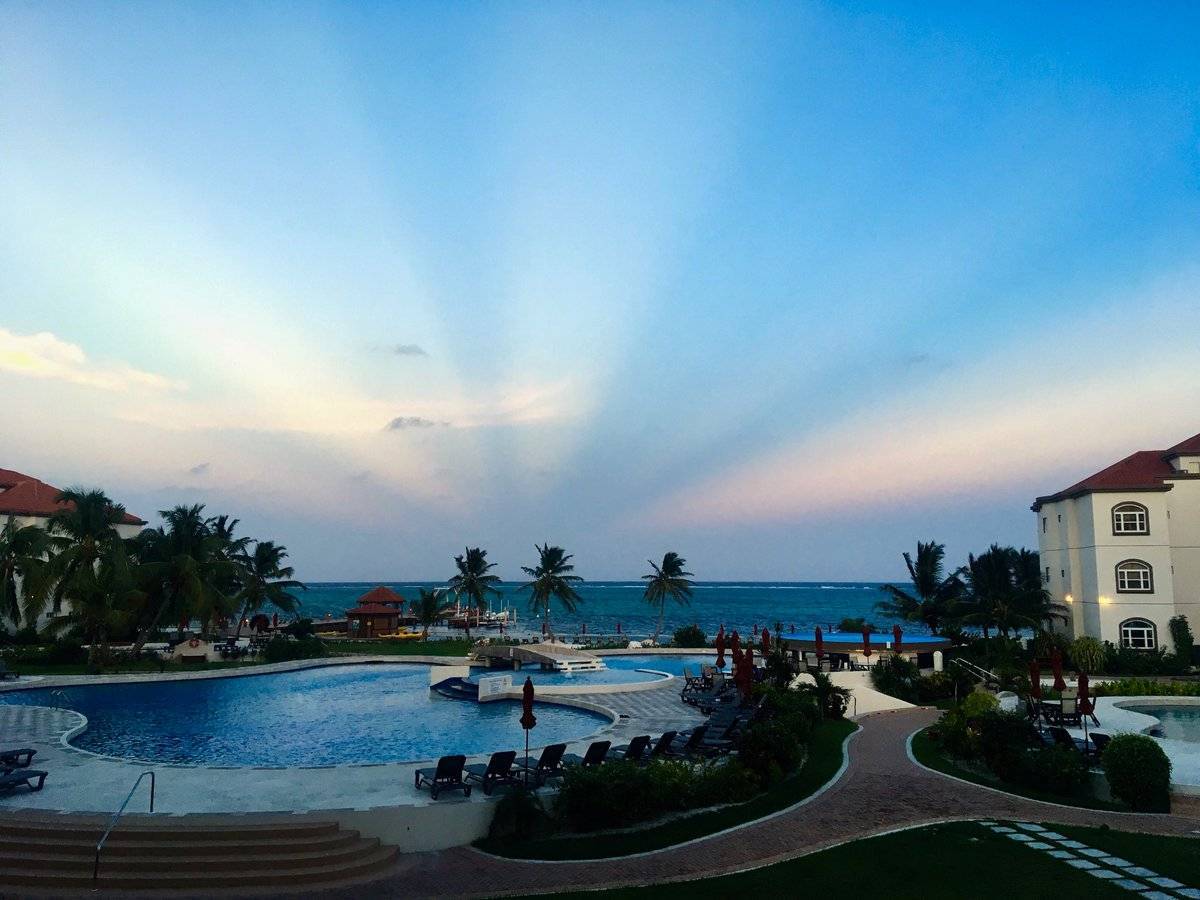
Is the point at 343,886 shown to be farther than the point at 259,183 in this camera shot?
No

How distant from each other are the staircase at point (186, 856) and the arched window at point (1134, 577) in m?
37.1

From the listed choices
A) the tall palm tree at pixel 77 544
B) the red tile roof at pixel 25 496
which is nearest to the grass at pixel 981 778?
the tall palm tree at pixel 77 544

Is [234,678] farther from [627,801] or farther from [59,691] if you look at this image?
[627,801]

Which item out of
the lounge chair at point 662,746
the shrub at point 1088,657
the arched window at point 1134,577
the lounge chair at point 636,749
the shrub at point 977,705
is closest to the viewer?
the lounge chair at point 636,749

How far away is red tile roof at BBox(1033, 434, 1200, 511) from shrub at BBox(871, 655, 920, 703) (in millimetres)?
15262

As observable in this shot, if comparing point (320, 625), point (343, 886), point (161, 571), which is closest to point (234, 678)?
point (161, 571)

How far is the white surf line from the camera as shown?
10.3 metres

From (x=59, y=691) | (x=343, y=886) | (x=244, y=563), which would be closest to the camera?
(x=343, y=886)

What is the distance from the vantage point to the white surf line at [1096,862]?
33.7ft

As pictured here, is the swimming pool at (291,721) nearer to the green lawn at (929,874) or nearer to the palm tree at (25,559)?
the palm tree at (25,559)

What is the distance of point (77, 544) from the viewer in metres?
33.2

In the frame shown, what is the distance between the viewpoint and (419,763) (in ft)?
56.1

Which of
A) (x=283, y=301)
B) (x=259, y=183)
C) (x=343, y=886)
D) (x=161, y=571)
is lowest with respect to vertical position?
(x=343, y=886)

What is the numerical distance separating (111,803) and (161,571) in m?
25.3
